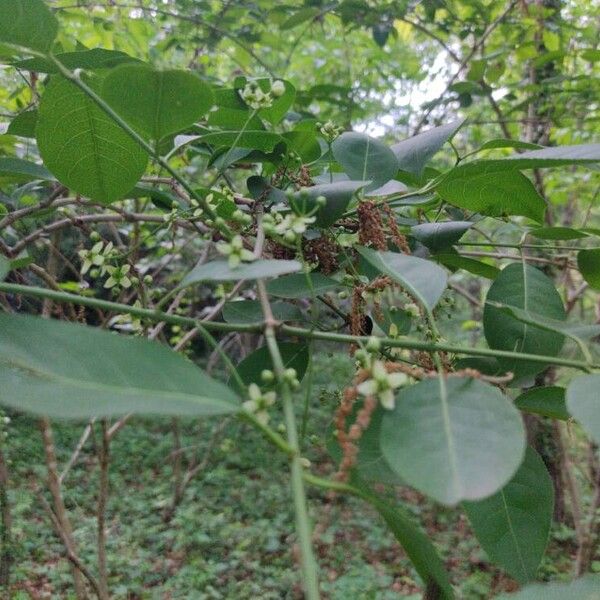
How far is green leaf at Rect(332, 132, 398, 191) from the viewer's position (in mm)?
676

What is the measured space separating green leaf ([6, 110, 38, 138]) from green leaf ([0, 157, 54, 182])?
1.4 inches

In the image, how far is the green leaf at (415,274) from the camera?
21.0 inches

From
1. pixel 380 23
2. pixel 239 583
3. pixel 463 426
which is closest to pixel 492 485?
pixel 463 426

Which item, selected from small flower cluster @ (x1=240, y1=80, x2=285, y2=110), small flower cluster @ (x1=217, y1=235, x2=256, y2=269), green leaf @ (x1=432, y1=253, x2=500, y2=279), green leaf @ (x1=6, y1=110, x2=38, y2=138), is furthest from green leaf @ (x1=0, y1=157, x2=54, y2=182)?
green leaf @ (x1=432, y1=253, x2=500, y2=279)

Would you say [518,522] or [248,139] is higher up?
[248,139]

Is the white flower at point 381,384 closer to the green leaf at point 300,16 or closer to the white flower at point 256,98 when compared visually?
the white flower at point 256,98

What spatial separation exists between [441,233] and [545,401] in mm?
219

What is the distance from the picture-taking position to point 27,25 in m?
0.58

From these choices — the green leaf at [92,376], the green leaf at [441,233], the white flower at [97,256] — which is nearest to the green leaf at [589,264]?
the green leaf at [441,233]

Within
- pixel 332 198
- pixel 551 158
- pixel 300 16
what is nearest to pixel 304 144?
pixel 332 198

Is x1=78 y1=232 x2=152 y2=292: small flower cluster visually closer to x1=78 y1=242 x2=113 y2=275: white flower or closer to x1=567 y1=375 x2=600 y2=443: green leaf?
x1=78 y1=242 x2=113 y2=275: white flower

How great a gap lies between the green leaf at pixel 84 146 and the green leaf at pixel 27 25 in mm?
39

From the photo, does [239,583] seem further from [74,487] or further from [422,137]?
[422,137]

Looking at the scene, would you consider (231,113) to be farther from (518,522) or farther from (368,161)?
(518,522)
